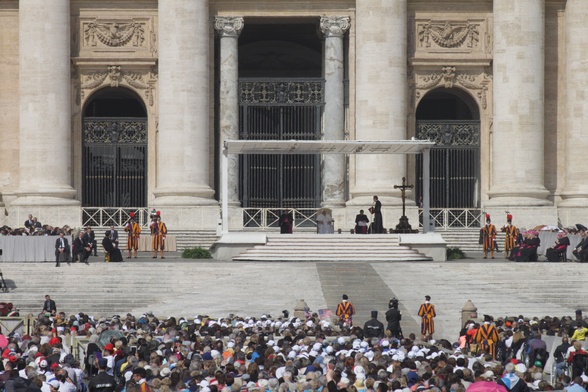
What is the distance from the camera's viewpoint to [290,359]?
84.5 ft

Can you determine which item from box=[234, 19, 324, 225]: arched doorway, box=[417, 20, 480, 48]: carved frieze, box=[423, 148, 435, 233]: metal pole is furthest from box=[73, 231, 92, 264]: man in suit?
box=[417, 20, 480, 48]: carved frieze

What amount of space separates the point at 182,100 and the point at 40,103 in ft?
18.5

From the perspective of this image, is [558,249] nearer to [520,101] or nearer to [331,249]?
[331,249]

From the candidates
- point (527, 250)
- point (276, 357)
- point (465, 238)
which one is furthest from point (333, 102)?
point (276, 357)

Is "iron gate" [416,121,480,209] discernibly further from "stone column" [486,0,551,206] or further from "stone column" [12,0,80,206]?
"stone column" [12,0,80,206]

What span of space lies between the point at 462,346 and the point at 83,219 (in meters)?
30.7

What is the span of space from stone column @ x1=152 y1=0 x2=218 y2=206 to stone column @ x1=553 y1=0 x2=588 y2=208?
14662 millimetres

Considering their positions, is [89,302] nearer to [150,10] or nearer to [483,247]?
[483,247]

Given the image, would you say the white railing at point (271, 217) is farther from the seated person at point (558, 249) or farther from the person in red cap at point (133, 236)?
the seated person at point (558, 249)

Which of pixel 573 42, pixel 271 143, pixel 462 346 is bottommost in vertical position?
pixel 462 346

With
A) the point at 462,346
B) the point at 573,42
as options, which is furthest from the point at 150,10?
the point at 462,346

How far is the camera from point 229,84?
6041 centimetres

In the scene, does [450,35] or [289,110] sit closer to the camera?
[450,35]

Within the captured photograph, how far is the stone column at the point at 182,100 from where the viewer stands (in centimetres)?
5903
